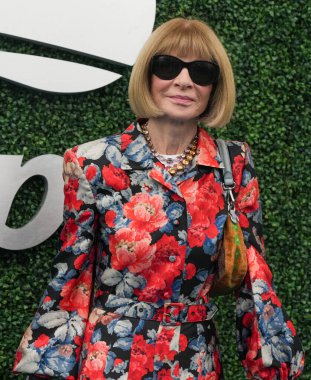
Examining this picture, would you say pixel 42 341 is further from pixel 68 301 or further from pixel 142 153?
pixel 142 153

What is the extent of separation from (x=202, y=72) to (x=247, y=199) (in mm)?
463

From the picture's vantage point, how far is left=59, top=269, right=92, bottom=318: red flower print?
9.61ft

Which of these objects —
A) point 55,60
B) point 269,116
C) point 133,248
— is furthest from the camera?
point 269,116

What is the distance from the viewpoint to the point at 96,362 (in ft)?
9.32

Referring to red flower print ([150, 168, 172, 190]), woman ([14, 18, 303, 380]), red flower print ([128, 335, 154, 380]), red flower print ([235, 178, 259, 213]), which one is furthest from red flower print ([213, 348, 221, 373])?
red flower print ([150, 168, 172, 190])

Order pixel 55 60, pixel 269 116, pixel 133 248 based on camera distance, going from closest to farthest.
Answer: pixel 133 248 → pixel 55 60 → pixel 269 116

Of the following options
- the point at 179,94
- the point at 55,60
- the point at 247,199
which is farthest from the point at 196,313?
the point at 55,60

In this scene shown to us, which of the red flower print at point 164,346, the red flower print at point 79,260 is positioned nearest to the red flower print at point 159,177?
the red flower print at point 79,260

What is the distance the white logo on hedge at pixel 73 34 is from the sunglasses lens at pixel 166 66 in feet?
4.18

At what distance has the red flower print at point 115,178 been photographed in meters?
2.89

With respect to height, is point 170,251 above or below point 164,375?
above

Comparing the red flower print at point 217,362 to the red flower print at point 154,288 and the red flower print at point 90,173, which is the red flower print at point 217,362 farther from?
the red flower print at point 90,173

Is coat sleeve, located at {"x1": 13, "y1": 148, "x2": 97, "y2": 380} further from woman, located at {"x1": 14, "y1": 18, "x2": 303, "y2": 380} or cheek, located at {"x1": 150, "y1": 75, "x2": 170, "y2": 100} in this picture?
cheek, located at {"x1": 150, "y1": 75, "x2": 170, "y2": 100}

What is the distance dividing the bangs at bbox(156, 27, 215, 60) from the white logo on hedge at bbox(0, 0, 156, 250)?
1270 millimetres
